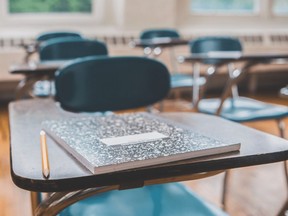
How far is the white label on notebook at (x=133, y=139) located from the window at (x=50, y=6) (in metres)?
4.34

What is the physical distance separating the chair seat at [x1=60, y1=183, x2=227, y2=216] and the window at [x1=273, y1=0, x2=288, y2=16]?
17.0 feet

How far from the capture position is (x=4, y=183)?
8.37 feet

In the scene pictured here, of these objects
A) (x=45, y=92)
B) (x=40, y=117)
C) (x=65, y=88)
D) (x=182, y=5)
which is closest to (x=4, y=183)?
(x=45, y=92)

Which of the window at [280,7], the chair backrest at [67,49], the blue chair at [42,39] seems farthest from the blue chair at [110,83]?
the window at [280,7]

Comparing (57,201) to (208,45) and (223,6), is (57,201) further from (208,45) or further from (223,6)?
(223,6)

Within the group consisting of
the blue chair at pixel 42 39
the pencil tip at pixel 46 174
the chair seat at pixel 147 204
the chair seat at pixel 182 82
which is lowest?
the chair seat at pixel 182 82

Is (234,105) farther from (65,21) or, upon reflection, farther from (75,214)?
(65,21)

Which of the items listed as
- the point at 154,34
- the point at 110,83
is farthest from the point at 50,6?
the point at 110,83

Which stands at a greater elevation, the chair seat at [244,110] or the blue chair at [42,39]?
the blue chair at [42,39]

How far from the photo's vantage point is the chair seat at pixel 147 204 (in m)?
1.00

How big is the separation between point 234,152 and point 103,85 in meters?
0.85

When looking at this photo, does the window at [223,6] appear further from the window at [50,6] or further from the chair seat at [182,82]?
the chair seat at [182,82]

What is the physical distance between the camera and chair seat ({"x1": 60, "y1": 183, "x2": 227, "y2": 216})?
39.5 inches

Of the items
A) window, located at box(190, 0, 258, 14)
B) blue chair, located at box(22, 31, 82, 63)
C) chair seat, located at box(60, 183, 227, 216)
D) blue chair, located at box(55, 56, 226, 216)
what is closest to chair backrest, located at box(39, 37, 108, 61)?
blue chair, located at box(22, 31, 82, 63)
